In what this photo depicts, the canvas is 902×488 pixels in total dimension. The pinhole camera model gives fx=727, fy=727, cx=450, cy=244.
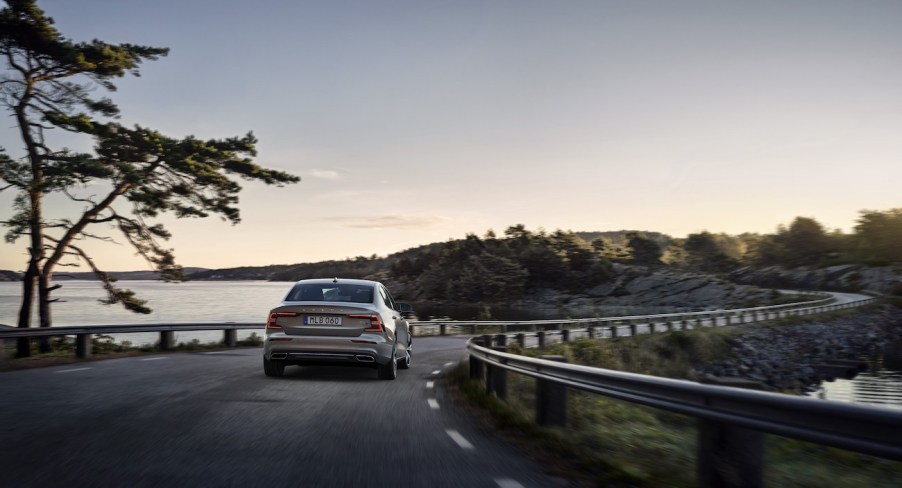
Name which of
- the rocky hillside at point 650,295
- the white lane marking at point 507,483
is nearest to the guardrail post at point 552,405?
the white lane marking at point 507,483

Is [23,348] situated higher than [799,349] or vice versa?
[23,348]

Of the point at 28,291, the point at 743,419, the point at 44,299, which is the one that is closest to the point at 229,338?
the point at 44,299

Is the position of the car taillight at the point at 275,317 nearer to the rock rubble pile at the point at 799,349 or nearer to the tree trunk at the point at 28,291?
the tree trunk at the point at 28,291

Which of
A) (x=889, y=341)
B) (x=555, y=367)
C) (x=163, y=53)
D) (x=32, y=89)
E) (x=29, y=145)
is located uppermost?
(x=163, y=53)

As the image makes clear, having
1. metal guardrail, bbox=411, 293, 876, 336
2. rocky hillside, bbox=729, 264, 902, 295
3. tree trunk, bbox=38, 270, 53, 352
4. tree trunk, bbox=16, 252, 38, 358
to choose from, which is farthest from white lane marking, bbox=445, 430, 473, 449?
rocky hillside, bbox=729, 264, 902, 295

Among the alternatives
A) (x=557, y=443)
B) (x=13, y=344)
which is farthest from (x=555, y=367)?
(x=13, y=344)

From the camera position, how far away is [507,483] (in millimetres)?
5422

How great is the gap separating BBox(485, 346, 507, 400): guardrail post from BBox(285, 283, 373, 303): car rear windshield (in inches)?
107

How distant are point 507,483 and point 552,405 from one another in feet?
9.02

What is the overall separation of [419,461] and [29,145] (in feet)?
75.8

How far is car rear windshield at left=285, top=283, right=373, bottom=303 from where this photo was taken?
41.1ft

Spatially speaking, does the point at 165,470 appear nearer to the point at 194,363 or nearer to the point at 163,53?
the point at 194,363

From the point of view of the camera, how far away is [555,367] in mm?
7797

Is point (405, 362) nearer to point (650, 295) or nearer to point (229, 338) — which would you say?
point (229, 338)
